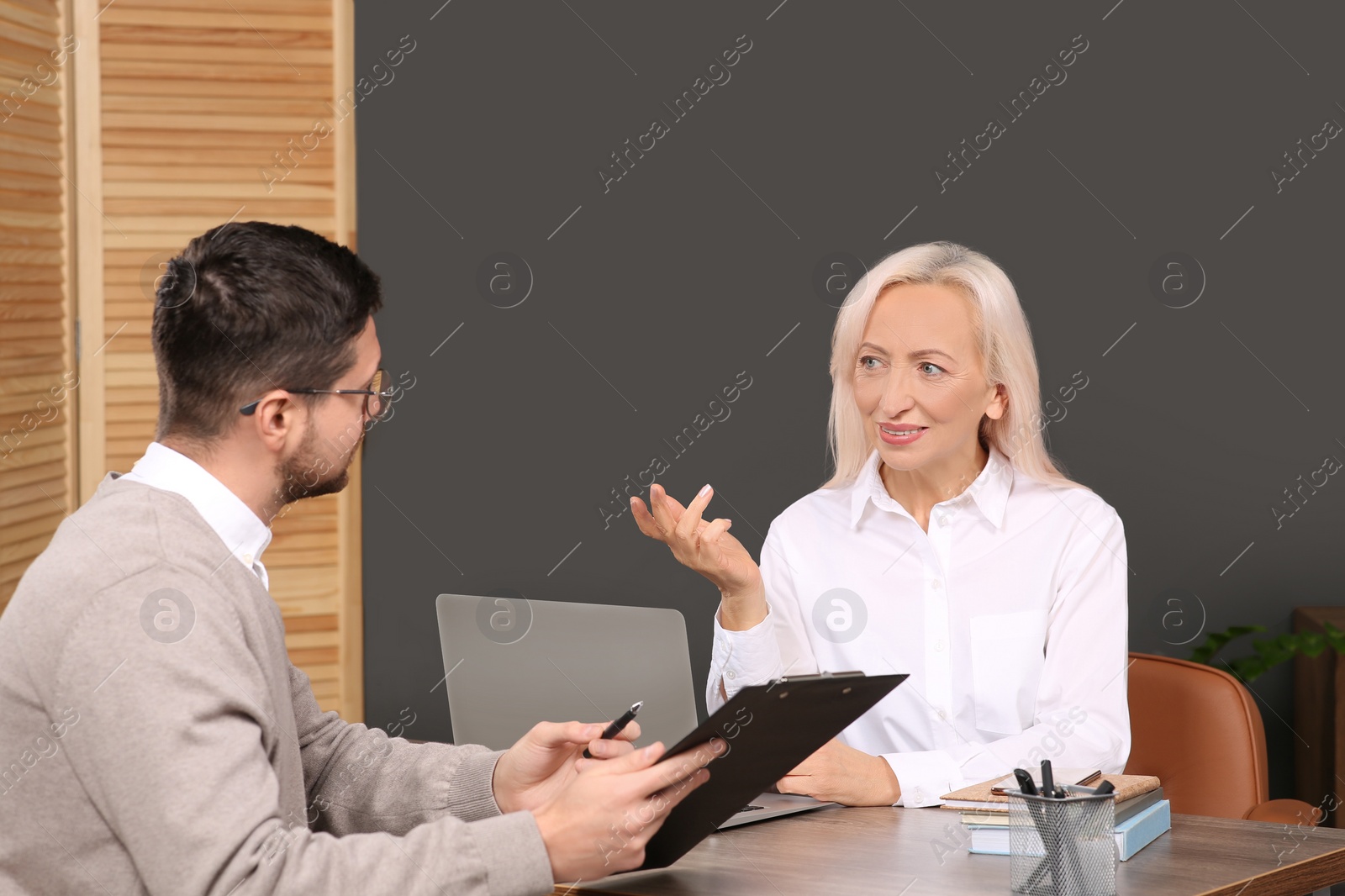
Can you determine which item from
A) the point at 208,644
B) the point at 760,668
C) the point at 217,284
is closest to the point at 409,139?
the point at 760,668

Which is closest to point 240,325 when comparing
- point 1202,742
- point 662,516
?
point 662,516

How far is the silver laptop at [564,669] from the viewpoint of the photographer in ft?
5.99

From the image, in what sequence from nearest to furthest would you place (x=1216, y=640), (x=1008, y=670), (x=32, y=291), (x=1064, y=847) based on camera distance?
(x=1064, y=847) < (x=1008, y=670) < (x=32, y=291) < (x=1216, y=640)

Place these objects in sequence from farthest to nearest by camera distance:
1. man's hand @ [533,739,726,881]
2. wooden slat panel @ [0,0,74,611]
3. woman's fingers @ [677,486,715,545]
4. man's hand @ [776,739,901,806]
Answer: wooden slat panel @ [0,0,74,611], woman's fingers @ [677,486,715,545], man's hand @ [776,739,901,806], man's hand @ [533,739,726,881]

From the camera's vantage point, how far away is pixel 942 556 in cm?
249

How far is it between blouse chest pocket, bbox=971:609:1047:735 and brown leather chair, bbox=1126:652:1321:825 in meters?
0.37

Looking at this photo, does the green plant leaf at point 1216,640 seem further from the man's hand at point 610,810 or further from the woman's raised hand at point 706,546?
the man's hand at point 610,810

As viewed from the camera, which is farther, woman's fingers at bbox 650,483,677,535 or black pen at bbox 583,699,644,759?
woman's fingers at bbox 650,483,677,535

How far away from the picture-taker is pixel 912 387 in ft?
8.12

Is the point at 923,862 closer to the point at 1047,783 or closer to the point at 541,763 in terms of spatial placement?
the point at 1047,783

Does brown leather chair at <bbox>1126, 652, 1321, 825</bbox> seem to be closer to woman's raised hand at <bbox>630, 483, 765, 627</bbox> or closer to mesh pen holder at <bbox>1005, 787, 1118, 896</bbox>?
woman's raised hand at <bbox>630, 483, 765, 627</bbox>

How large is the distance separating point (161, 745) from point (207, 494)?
0.32m

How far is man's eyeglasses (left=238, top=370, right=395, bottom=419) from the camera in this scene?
1470 mm

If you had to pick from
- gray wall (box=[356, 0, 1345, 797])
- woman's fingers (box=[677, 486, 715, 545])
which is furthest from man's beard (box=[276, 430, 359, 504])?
gray wall (box=[356, 0, 1345, 797])
